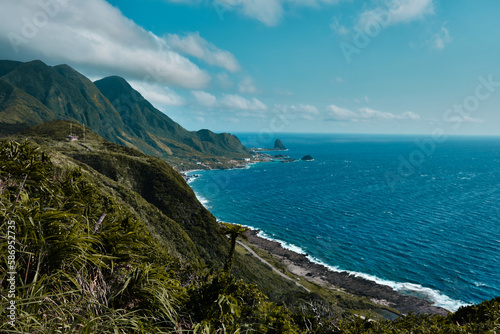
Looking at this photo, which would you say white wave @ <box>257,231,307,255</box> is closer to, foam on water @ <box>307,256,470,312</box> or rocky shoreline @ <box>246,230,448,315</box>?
rocky shoreline @ <box>246,230,448,315</box>

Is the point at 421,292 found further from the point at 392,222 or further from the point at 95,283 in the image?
the point at 95,283

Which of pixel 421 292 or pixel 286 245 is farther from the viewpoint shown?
pixel 286 245

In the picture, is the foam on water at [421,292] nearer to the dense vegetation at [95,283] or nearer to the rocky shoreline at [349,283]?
the rocky shoreline at [349,283]

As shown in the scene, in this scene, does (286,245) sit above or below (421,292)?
above

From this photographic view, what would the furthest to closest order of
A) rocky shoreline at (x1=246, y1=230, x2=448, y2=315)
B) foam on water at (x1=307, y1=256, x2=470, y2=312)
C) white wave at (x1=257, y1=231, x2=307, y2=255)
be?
white wave at (x1=257, y1=231, x2=307, y2=255) → rocky shoreline at (x1=246, y1=230, x2=448, y2=315) → foam on water at (x1=307, y1=256, x2=470, y2=312)

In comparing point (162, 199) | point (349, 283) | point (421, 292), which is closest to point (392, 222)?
point (421, 292)

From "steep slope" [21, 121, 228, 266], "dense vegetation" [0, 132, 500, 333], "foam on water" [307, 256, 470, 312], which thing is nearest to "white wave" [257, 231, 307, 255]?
"foam on water" [307, 256, 470, 312]
